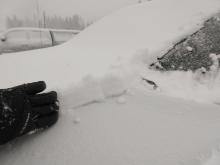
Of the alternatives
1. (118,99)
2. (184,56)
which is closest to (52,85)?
(118,99)

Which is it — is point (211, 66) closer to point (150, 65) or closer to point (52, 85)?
point (150, 65)

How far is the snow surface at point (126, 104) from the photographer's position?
4.90 feet

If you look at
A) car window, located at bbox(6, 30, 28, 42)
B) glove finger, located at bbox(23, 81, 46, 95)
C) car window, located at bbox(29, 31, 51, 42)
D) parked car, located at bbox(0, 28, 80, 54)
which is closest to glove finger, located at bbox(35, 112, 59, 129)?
glove finger, located at bbox(23, 81, 46, 95)

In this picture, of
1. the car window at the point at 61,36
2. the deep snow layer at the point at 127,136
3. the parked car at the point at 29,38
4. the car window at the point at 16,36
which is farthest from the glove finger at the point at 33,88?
the car window at the point at 61,36

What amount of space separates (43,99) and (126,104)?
1.98 ft

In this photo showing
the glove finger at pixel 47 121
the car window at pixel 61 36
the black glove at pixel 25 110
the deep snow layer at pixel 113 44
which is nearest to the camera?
the black glove at pixel 25 110

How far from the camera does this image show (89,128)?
164cm

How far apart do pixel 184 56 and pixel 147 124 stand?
0.89 metres

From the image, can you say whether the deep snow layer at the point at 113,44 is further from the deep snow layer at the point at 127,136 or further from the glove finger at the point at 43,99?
the deep snow layer at the point at 127,136

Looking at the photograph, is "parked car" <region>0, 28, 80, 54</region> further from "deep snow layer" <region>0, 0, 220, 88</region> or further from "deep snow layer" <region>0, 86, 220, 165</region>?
"deep snow layer" <region>0, 86, 220, 165</region>

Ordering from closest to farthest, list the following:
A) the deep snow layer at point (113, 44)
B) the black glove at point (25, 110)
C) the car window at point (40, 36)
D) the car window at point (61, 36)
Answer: the black glove at point (25, 110), the deep snow layer at point (113, 44), the car window at point (40, 36), the car window at point (61, 36)

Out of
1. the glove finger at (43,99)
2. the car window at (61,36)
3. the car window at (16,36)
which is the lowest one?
the car window at (61,36)

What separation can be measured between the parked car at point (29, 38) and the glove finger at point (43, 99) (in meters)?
3.85

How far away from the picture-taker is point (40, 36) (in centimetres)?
569
